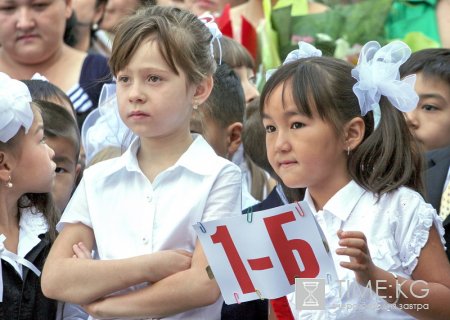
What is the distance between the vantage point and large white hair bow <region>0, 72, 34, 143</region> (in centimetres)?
404

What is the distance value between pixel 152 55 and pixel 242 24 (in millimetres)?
2727

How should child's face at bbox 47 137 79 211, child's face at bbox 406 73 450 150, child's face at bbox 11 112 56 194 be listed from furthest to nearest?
child's face at bbox 406 73 450 150 → child's face at bbox 47 137 79 211 → child's face at bbox 11 112 56 194

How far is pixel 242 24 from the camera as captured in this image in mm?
6641

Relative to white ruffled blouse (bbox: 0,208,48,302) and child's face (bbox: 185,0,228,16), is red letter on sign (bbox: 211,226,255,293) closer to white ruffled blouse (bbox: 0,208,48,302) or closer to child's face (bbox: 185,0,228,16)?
white ruffled blouse (bbox: 0,208,48,302)

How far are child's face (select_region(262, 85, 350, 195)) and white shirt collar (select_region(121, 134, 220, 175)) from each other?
25 centimetres

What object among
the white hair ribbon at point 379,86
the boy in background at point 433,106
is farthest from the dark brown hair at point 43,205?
the boy in background at point 433,106

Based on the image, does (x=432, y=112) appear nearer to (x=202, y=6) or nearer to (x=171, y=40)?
(x=171, y=40)

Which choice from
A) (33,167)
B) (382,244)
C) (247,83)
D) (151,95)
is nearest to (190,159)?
(151,95)

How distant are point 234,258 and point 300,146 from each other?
485 mm

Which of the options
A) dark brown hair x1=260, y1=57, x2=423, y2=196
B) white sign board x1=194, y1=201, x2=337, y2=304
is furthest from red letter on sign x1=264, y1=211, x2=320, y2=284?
dark brown hair x1=260, y1=57, x2=423, y2=196

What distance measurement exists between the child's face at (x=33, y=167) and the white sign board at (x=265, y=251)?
855 mm

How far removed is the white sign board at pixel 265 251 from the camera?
3.54 meters

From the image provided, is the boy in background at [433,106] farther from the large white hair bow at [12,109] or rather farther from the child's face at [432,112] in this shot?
the large white hair bow at [12,109]

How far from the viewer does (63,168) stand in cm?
475
